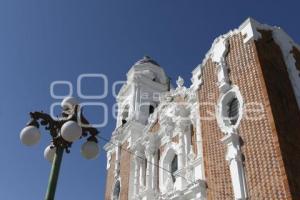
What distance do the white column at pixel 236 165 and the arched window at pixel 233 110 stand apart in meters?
0.86

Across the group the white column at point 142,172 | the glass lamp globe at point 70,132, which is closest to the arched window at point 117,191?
the white column at point 142,172

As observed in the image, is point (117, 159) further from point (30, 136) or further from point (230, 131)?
point (30, 136)

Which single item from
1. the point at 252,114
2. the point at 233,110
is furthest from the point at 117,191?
the point at 252,114

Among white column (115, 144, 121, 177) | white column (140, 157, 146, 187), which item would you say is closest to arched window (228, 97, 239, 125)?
white column (140, 157, 146, 187)

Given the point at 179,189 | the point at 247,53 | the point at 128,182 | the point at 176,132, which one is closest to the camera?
the point at 247,53

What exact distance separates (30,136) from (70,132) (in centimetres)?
95

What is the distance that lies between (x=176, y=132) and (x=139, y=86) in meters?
7.80

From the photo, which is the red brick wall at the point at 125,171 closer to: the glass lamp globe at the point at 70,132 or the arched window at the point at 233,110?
the arched window at the point at 233,110

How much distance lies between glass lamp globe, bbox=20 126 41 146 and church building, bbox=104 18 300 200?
6421 millimetres

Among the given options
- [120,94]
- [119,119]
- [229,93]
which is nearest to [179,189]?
[229,93]

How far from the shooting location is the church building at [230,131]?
1053 centimetres

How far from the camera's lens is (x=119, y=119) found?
2433 cm

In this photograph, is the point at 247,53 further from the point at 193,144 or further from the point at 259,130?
the point at 193,144

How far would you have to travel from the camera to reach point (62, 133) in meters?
7.08
